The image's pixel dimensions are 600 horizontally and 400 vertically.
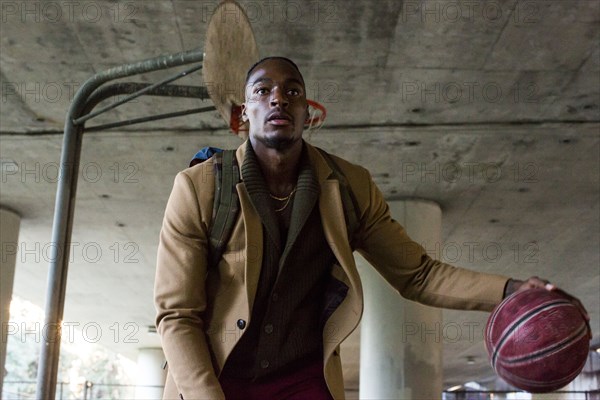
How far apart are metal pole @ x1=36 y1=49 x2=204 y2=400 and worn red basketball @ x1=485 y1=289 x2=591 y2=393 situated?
4.85 meters

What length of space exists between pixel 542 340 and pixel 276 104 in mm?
1267

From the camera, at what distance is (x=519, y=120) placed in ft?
30.6

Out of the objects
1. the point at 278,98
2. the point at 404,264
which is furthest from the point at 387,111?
the point at 278,98

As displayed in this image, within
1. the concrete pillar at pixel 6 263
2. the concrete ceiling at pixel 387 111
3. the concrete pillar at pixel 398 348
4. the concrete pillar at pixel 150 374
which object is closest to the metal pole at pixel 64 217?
the concrete ceiling at pixel 387 111

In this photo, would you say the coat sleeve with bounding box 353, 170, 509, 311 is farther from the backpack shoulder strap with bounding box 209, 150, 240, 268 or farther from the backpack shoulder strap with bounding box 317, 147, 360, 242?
the backpack shoulder strap with bounding box 209, 150, 240, 268

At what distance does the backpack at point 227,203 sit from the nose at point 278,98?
0.27m

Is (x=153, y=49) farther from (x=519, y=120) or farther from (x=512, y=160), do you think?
(x=512, y=160)

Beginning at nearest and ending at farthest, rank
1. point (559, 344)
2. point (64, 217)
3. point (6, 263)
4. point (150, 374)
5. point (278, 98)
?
point (559, 344) < point (278, 98) < point (64, 217) < point (6, 263) < point (150, 374)

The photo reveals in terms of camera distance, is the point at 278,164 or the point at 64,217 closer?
the point at 278,164

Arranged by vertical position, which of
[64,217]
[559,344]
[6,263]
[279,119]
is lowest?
[559,344]

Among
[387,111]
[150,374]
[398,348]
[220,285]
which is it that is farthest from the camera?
[150,374]

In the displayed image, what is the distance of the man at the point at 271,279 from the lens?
113 inches

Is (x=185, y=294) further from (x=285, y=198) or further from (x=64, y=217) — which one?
(x=64, y=217)

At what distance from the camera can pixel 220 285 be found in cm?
299
